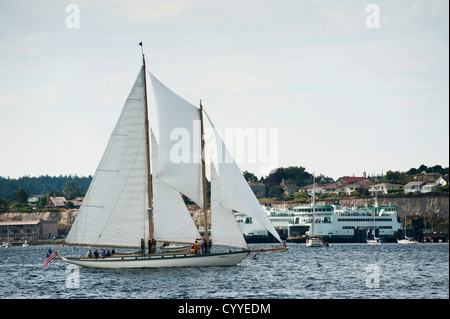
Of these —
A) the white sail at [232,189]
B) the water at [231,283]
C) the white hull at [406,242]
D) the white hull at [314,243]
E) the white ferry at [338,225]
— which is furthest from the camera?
the white ferry at [338,225]

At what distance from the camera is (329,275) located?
59.5m

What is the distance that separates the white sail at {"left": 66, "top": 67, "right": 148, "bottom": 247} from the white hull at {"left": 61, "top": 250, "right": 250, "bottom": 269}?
1572 mm

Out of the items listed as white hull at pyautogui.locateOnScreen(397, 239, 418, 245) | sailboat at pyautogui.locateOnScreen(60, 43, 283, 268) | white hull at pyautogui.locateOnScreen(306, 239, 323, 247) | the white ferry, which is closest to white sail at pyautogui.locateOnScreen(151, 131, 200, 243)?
sailboat at pyautogui.locateOnScreen(60, 43, 283, 268)

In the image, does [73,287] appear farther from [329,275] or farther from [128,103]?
[329,275]

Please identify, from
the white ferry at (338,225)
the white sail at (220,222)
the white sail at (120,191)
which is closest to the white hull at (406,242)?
the white ferry at (338,225)

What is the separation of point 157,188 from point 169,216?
8.24 ft

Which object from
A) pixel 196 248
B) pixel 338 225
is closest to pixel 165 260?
pixel 196 248

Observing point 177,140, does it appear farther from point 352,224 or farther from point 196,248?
point 352,224

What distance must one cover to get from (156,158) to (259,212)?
10279 millimetres

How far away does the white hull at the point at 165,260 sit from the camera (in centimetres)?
5931

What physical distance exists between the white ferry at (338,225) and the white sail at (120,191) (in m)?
104

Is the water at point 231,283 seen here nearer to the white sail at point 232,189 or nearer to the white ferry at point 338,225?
the white sail at point 232,189

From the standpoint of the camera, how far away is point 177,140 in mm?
59562
